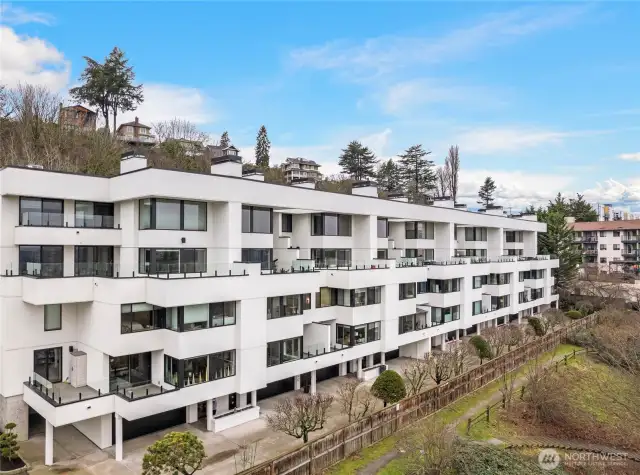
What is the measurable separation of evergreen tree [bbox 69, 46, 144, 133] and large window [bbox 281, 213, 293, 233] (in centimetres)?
2963

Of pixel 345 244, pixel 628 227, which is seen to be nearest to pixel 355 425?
pixel 345 244

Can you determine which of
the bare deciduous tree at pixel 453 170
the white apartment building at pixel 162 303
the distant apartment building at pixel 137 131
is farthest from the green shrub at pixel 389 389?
the bare deciduous tree at pixel 453 170

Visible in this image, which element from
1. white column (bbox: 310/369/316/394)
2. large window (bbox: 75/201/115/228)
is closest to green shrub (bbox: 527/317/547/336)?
white column (bbox: 310/369/316/394)

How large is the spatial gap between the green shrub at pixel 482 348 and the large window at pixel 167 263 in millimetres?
21364

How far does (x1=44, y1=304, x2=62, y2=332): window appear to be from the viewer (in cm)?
2164

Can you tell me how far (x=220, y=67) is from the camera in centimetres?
2548

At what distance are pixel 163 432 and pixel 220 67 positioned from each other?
19.5 metres

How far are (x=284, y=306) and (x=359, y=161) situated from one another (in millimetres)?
56839

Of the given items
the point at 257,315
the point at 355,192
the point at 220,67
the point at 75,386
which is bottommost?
the point at 75,386

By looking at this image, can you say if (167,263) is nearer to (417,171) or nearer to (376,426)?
(376,426)

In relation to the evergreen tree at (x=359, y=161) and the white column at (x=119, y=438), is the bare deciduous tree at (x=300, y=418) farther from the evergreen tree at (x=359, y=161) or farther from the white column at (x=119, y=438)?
the evergreen tree at (x=359, y=161)

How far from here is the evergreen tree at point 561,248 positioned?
58469 millimetres

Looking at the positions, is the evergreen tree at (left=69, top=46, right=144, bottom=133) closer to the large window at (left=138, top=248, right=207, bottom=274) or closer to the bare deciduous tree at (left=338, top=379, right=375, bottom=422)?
the large window at (left=138, top=248, right=207, bottom=274)

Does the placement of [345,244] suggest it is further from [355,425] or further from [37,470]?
[37,470]
